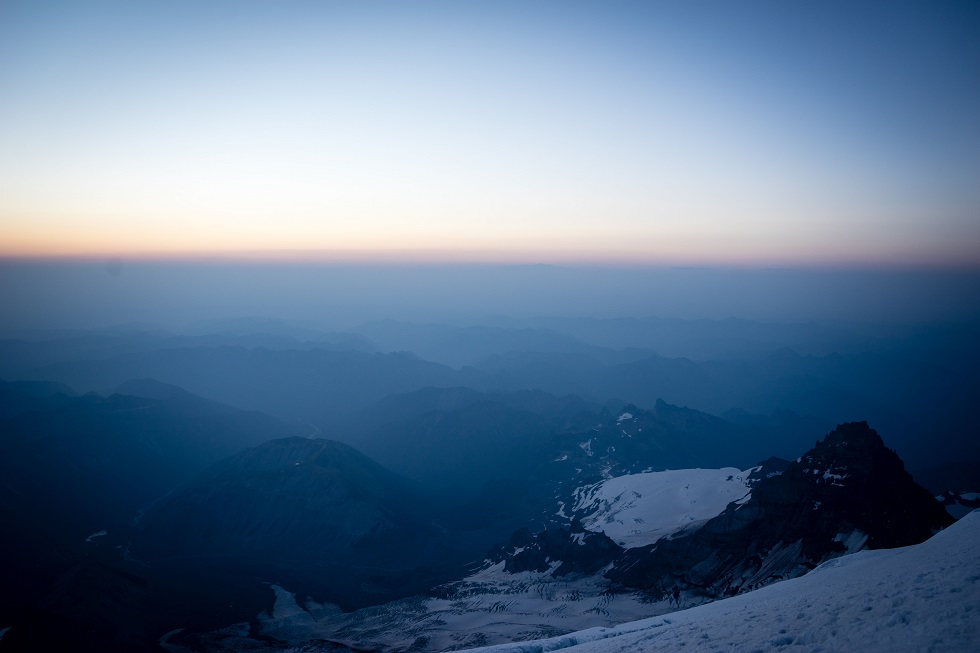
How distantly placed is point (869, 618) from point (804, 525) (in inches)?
2022

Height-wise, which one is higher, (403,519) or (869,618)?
(869,618)

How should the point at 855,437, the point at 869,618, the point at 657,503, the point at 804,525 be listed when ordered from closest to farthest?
the point at 869,618, the point at 804,525, the point at 855,437, the point at 657,503

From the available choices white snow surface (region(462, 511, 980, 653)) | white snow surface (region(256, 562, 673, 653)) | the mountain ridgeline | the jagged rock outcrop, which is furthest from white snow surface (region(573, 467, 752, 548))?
white snow surface (region(462, 511, 980, 653))

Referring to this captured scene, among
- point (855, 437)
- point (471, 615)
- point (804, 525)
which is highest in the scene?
point (855, 437)

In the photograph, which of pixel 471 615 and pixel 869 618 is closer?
pixel 869 618

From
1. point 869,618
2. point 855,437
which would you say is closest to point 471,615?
point 855,437

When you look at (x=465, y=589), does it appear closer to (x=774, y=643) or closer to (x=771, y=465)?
(x=771, y=465)

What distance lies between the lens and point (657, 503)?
8619cm

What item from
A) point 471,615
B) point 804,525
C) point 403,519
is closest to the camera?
point 804,525

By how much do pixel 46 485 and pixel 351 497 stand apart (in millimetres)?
71701

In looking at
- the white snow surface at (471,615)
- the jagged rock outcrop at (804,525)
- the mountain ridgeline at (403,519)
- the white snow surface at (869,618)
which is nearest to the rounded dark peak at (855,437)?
the jagged rock outcrop at (804,525)

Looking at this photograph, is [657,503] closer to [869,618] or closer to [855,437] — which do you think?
[855,437]

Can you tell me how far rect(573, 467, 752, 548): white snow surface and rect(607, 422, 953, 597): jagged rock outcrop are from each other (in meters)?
11.8

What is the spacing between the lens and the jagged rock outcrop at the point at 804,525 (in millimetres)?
49188
